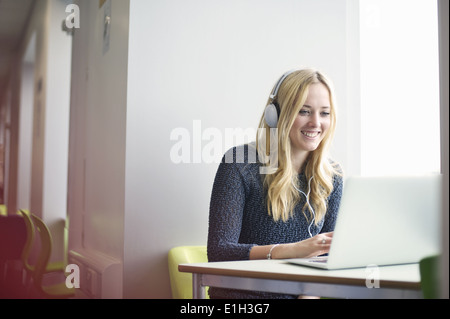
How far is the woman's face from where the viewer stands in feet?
5.74

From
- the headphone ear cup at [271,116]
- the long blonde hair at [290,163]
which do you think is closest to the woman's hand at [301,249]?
the long blonde hair at [290,163]

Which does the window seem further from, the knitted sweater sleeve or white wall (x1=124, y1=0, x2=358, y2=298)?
the knitted sweater sleeve

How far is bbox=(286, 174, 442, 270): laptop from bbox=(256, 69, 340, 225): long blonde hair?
0.56 metres

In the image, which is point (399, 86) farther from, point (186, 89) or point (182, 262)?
point (182, 262)

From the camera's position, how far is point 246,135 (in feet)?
7.53

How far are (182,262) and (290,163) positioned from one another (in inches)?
23.3

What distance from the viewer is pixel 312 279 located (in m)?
1.01

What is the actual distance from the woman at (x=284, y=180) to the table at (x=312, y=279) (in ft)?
1.10

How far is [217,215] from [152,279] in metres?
0.64

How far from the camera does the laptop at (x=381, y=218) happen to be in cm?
104
